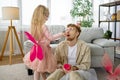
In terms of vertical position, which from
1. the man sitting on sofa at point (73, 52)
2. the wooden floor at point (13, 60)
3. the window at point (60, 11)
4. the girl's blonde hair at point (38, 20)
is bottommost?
the wooden floor at point (13, 60)

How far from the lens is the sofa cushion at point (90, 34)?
3535 millimetres

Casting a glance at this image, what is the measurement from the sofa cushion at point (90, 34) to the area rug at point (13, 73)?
49.9 inches

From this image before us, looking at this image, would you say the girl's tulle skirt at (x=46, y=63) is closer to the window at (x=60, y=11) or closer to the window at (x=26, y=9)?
the window at (x=26, y=9)

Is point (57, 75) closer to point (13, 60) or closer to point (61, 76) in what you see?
point (61, 76)

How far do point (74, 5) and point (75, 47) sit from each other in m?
3.66

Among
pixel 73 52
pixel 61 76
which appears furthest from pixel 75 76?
pixel 73 52

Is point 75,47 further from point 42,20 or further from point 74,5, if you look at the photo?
point 74,5

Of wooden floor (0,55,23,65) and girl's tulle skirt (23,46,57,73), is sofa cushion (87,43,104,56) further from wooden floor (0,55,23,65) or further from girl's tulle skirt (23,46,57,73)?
wooden floor (0,55,23,65)

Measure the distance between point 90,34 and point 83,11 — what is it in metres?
1.91

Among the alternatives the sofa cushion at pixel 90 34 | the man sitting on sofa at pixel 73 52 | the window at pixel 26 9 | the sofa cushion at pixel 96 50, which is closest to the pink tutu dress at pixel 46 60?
the man sitting on sofa at pixel 73 52

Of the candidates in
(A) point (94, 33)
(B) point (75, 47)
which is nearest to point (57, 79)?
(B) point (75, 47)

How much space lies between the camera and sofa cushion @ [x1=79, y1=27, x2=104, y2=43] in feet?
11.6

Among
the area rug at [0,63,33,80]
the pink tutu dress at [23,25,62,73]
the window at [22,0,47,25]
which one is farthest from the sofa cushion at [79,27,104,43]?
the window at [22,0,47,25]

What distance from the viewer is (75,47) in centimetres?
187
